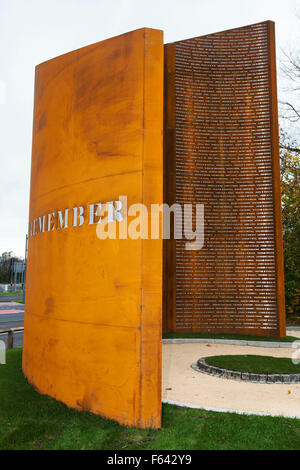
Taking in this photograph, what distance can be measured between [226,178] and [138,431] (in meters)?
9.52

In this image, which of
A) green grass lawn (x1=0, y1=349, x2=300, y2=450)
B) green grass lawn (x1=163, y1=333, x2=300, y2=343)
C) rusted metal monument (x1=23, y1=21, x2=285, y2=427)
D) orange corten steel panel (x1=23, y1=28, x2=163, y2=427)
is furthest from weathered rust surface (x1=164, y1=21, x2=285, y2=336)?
green grass lawn (x1=0, y1=349, x2=300, y2=450)

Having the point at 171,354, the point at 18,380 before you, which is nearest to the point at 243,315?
the point at 171,354

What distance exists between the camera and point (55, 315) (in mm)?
5156

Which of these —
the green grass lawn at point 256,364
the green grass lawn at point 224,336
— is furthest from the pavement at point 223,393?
the green grass lawn at point 224,336

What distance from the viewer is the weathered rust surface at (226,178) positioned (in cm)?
1144

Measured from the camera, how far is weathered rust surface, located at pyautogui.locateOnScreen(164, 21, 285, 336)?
1144cm

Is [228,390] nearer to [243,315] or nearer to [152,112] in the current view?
[152,112]

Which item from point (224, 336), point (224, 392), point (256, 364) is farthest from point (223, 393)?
Result: point (224, 336)

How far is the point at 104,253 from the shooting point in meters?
4.52

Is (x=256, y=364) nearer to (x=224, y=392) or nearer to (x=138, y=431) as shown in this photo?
(x=224, y=392)

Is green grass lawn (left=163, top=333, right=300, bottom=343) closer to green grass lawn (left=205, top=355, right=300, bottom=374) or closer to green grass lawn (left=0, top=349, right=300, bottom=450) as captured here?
green grass lawn (left=205, top=355, right=300, bottom=374)

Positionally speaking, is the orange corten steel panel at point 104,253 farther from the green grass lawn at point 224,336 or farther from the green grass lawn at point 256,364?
the green grass lawn at point 224,336

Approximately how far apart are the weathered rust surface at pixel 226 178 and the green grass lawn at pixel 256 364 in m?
3.80
